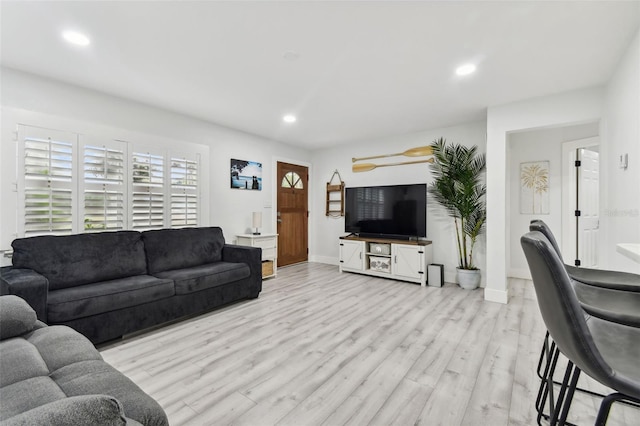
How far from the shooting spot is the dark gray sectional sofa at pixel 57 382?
0.59 metres

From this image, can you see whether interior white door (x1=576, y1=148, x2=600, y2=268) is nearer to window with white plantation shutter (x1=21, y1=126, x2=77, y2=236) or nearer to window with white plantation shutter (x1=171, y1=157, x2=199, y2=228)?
window with white plantation shutter (x1=171, y1=157, x2=199, y2=228)

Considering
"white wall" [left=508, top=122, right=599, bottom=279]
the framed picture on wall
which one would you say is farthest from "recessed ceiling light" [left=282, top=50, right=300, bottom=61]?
"white wall" [left=508, top=122, right=599, bottom=279]

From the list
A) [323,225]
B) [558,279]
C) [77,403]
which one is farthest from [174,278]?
[323,225]

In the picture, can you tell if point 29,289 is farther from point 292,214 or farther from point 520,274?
point 520,274

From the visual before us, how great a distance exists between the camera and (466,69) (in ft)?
8.97

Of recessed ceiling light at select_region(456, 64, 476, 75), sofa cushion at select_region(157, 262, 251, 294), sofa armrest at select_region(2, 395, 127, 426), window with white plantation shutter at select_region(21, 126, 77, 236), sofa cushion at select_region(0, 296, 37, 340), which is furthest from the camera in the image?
sofa cushion at select_region(157, 262, 251, 294)

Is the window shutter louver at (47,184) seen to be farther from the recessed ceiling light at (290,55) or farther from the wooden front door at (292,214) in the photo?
the wooden front door at (292,214)

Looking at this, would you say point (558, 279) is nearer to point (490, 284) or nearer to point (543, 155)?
point (490, 284)

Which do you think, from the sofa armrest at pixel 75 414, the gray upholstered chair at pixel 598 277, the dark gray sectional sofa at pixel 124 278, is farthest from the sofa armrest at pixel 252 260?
the sofa armrest at pixel 75 414

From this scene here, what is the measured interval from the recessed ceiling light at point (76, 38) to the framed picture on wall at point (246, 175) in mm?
2493

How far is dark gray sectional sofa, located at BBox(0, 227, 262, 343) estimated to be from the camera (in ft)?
7.60

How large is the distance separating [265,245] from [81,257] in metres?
2.37

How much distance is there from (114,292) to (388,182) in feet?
14.1

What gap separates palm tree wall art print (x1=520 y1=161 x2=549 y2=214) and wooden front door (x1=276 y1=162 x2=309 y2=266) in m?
3.89
